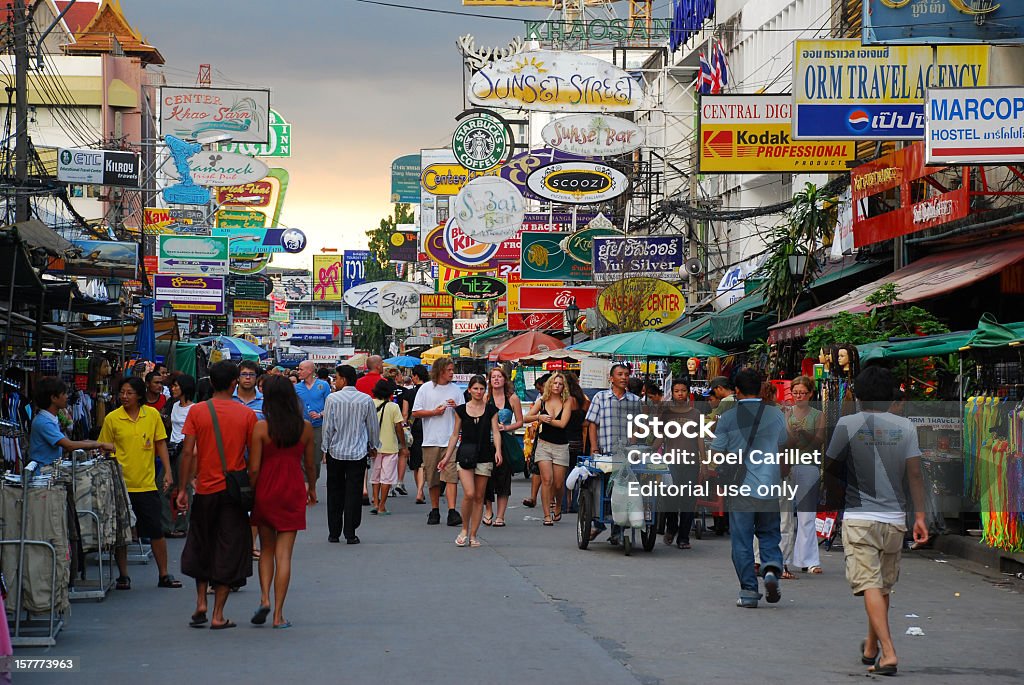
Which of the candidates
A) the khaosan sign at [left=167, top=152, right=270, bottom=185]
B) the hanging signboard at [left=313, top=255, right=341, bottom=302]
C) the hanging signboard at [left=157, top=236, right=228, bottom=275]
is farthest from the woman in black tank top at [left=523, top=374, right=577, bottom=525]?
the hanging signboard at [left=313, top=255, right=341, bottom=302]

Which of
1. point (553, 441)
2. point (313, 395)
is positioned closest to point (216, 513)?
point (553, 441)

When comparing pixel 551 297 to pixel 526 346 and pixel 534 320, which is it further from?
pixel 526 346

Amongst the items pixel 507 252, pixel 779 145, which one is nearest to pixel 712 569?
pixel 779 145

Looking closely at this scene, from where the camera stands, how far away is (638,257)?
94.3 ft

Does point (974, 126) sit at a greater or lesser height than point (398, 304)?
greater

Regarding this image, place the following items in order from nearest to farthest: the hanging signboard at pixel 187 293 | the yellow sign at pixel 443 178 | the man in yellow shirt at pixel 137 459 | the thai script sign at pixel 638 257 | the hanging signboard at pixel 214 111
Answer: the man in yellow shirt at pixel 137 459, the thai script sign at pixel 638 257, the hanging signboard at pixel 214 111, the hanging signboard at pixel 187 293, the yellow sign at pixel 443 178

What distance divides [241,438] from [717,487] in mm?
6798

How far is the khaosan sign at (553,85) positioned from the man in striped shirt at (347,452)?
12.9 metres

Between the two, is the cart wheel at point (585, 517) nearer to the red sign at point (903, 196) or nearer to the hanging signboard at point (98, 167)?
the red sign at point (903, 196)

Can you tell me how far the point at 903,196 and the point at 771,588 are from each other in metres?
10.1

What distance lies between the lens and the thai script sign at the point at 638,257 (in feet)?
93.6

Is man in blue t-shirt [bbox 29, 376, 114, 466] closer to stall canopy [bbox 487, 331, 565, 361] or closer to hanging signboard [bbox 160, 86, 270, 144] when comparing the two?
stall canopy [bbox 487, 331, 565, 361]

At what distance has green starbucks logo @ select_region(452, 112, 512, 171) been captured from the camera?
108 feet

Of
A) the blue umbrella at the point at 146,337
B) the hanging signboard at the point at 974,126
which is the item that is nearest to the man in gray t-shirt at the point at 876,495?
the hanging signboard at the point at 974,126
